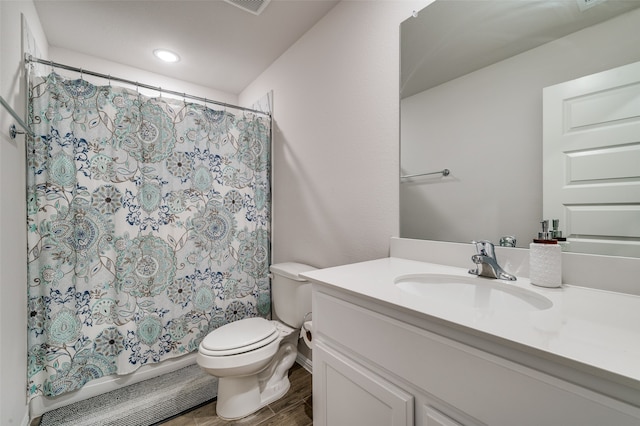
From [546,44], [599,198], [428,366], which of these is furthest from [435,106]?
[428,366]

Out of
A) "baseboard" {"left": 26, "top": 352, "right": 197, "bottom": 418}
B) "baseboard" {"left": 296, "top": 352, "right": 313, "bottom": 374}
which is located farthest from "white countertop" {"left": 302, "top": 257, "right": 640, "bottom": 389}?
"baseboard" {"left": 26, "top": 352, "right": 197, "bottom": 418}

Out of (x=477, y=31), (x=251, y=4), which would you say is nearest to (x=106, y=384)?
(x=251, y=4)

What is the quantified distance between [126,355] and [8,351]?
60cm

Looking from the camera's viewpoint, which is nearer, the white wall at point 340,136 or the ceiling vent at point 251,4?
the white wall at point 340,136

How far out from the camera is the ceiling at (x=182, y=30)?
5.05ft

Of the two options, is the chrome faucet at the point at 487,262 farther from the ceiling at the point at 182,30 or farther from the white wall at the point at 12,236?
the white wall at the point at 12,236

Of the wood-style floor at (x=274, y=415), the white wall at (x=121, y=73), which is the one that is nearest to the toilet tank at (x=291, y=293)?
the wood-style floor at (x=274, y=415)

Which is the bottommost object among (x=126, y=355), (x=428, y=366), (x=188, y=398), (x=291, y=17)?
(x=188, y=398)

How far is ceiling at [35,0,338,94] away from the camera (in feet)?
5.05

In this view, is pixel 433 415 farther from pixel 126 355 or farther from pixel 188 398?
pixel 126 355

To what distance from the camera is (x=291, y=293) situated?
5.32 feet

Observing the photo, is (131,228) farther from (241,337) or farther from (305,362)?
(305,362)

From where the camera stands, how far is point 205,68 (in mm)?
2221

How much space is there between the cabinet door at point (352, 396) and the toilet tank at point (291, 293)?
0.61 m
